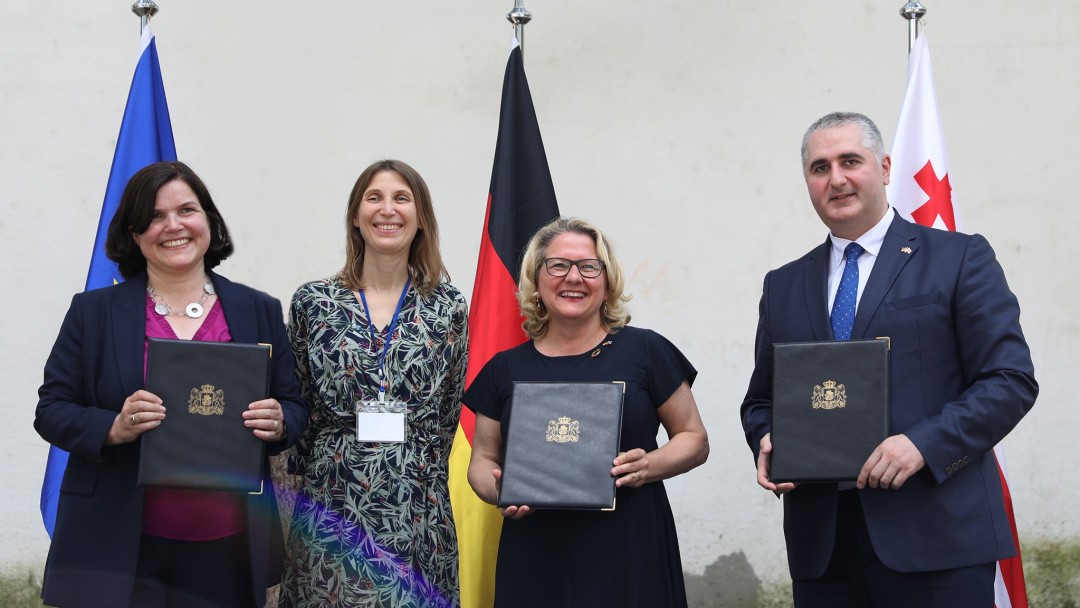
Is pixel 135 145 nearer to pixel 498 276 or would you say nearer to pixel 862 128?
pixel 498 276

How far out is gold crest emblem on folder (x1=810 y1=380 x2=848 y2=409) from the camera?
7.84ft

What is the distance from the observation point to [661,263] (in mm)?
4930

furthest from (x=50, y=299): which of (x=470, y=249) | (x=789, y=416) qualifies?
(x=789, y=416)

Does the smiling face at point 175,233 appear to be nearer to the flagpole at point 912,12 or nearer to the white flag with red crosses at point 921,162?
the white flag with red crosses at point 921,162

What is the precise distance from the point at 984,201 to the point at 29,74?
4.42 meters

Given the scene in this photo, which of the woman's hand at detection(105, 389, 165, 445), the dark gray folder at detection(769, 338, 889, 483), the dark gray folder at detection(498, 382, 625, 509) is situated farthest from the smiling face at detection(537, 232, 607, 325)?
the woman's hand at detection(105, 389, 165, 445)

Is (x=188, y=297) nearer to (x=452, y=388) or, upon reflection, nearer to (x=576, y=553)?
(x=452, y=388)

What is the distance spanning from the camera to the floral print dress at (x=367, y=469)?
2.86 meters

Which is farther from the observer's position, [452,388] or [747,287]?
[747,287]

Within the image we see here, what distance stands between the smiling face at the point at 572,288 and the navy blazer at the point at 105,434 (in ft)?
2.40

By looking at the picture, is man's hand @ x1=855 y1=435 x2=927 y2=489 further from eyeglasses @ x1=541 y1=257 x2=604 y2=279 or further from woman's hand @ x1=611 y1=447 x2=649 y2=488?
eyeglasses @ x1=541 y1=257 x2=604 y2=279

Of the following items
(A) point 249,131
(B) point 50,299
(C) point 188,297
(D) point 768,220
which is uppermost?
(A) point 249,131

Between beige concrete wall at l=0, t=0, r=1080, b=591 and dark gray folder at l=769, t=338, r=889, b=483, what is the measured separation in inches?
98.2

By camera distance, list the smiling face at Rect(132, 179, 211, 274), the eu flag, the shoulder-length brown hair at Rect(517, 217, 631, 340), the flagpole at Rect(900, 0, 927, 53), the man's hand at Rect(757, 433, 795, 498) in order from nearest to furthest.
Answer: the man's hand at Rect(757, 433, 795, 498) < the smiling face at Rect(132, 179, 211, 274) < the shoulder-length brown hair at Rect(517, 217, 631, 340) < the eu flag < the flagpole at Rect(900, 0, 927, 53)
